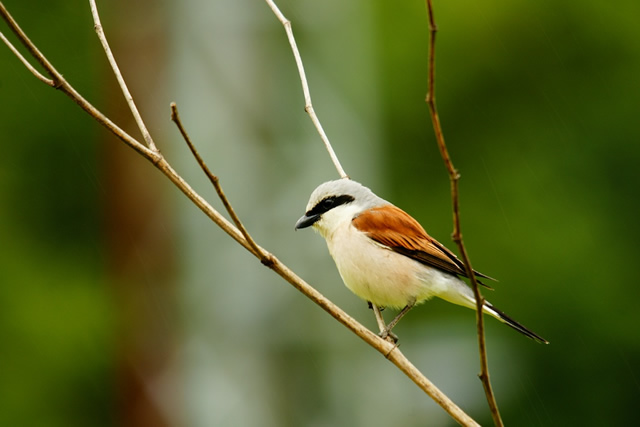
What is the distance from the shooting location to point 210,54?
6.64 metres

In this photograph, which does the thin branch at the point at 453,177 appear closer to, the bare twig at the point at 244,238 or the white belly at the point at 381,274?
the bare twig at the point at 244,238

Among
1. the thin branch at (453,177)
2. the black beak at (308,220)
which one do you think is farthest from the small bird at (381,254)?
the thin branch at (453,177)

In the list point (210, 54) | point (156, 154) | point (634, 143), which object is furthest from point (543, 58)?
point (156, 154)

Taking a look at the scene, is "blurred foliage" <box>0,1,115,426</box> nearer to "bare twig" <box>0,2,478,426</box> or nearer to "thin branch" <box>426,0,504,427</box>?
"bare twig" <box>0,2,478,426</box>

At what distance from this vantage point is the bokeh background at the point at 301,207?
6664mm

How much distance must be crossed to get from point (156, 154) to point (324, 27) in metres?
5.92

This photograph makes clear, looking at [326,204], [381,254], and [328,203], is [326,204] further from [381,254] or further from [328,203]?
[381,254]

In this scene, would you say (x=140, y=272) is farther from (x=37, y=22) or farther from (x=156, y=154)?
(x=156, y=154)

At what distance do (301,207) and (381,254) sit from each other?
2.94 meters

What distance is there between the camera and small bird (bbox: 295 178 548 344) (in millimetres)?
3559

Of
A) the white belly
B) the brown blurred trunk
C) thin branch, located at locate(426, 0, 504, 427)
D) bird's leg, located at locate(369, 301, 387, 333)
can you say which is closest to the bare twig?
thin branch, located at locate(426, 0, 504, 427)

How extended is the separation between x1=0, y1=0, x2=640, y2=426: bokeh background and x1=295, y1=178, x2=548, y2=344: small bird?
2742 mm

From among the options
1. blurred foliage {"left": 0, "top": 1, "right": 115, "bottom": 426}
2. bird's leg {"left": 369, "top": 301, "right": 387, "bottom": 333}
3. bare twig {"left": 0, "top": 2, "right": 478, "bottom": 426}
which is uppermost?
blurred foliage {"left": 0, "top": 1, "right": 115, "bottom": 426}

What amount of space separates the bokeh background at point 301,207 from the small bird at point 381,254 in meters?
2.74
